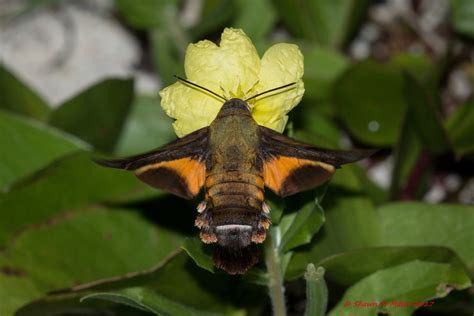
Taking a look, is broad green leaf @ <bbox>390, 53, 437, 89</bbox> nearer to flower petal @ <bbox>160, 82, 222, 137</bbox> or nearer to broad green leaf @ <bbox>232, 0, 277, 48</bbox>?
broad green leaf @ <bbox>232, 0, 277, 48</bbox>

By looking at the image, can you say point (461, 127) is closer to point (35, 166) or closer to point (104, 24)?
point (35, 166)

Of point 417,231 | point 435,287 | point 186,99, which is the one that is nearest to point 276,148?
point 186,99

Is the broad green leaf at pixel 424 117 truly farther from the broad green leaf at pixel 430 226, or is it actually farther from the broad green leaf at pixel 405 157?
the broad green leaf at pixel 430 226

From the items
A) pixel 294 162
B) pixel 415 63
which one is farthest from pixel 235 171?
pixel 415 63

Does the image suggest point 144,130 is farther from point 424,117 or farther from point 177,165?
point 177,165

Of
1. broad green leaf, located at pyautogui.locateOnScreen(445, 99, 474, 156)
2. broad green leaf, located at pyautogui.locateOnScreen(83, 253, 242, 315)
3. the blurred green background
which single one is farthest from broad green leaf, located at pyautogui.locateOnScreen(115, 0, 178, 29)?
broad green leaf, located at pyautogui.locateOnScreen(83, 253, 242, 315)

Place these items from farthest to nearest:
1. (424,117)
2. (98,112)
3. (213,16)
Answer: (213,16), (98,112), (424,117)
